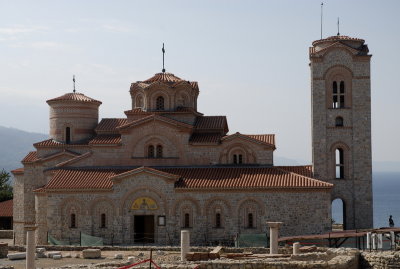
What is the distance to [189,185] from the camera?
36.4 meters

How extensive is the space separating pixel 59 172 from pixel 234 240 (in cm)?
1091

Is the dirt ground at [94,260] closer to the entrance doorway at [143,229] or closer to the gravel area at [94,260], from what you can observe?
the gravel area at [94,260]

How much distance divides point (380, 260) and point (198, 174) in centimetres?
1617

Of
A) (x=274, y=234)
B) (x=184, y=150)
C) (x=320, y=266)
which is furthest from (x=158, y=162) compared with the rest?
(x=320, y=266)

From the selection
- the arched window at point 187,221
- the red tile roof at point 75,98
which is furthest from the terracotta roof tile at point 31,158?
the arched window at point 187,221

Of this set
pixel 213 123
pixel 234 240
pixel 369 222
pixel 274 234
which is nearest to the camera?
pixel 274 234

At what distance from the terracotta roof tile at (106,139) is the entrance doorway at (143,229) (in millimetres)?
4962

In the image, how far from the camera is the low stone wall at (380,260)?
22.1 metres

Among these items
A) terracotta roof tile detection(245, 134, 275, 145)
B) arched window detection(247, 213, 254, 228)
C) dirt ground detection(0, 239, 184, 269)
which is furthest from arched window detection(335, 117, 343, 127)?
dirt ground detection(0, 239, 184, 269)

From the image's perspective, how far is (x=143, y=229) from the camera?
37531 millimetres

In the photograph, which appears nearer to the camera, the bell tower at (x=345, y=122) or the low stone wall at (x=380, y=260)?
the low stone wall at (x=380, y=260)

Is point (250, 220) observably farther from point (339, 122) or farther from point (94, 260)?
point (94, 260)

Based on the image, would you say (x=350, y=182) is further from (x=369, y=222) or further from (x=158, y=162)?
(x=158, y=162)

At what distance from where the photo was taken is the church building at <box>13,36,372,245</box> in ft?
118
